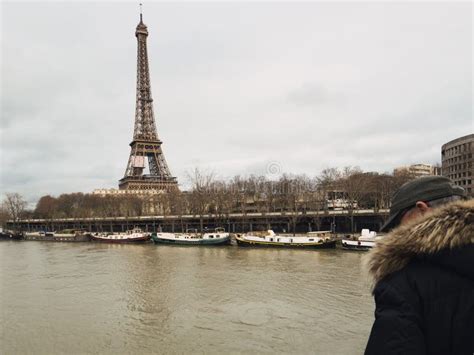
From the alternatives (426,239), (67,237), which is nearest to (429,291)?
(426,239)

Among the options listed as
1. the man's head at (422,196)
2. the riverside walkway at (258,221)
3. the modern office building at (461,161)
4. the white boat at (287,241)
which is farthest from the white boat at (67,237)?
the modern office building at (461,161)

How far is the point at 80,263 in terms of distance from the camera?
102ft

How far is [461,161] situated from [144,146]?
74.2m

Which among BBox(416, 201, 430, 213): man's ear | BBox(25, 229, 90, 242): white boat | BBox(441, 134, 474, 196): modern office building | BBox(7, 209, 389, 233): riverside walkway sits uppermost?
BBox(441, 134, 474, 196): modern office building

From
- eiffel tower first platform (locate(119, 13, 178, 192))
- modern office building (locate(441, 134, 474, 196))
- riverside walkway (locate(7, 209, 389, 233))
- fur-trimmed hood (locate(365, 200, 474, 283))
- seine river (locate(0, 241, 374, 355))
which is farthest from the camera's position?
eiffel tower first platform (locate(119, 13, 178, 192))

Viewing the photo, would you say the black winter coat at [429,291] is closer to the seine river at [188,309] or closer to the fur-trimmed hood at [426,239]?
the fur-trimmed hood at [426,239]

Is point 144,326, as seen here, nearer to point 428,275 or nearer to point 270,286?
point 270,286

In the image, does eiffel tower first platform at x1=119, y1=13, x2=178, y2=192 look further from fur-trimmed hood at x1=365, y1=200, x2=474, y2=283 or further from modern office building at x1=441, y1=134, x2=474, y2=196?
fur-trimmed hood at x1=365, y1=200, x2=474, y2=283

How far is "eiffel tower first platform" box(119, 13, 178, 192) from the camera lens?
91.5m

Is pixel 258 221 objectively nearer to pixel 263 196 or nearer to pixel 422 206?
pixel 263 196

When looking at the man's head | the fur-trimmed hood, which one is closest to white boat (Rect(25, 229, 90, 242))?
the man's head

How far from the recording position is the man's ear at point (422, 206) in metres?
1.89

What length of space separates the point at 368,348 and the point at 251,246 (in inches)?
1552

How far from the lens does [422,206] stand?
6.23 feet
